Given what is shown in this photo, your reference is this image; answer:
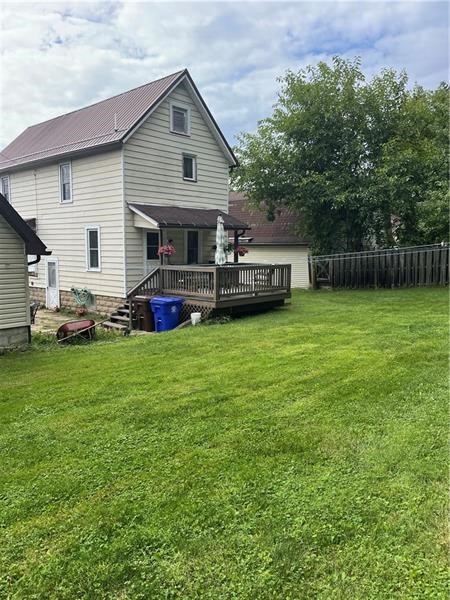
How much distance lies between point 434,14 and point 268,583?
8.02 m

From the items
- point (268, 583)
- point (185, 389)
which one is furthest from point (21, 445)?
point (268, 583)

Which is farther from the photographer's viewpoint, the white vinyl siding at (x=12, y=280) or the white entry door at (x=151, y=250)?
the white entry door at (x=151, y=250)

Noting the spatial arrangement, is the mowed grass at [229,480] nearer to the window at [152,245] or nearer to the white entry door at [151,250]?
the white entry door at [151,250]

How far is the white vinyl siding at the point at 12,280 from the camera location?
9.74 metres

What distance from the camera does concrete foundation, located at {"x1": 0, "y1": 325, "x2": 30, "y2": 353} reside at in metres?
9.84

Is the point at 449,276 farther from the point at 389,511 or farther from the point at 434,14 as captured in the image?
the point at 389,511

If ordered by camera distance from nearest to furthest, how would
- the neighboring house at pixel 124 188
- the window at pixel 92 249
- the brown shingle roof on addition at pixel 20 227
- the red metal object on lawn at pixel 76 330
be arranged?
the brown shingle roof on addition at pixel 20 227
the red metal object on lawn at pixel 76 330
the neighboring house at pixel 124 188
the window at pixel 92 249

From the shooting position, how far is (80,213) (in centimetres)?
1543

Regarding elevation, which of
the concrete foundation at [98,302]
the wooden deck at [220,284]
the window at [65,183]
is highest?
the window at [65,183]

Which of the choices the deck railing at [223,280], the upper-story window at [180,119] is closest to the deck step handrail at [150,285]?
the deck railing at [223,280]

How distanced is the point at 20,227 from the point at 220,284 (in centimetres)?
503

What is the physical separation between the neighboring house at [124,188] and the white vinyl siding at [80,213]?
1.3 inches

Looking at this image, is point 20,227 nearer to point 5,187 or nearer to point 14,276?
point 14,276

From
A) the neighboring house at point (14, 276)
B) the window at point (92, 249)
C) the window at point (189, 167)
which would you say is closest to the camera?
the neighboring house at point (14, 276)
